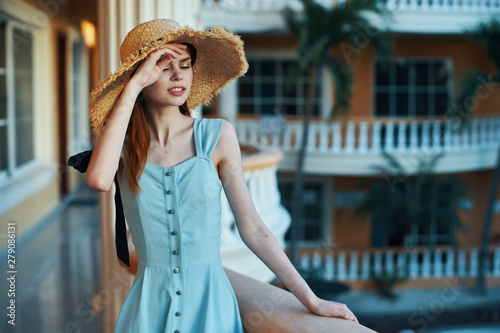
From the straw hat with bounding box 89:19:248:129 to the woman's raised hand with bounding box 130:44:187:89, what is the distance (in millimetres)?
14

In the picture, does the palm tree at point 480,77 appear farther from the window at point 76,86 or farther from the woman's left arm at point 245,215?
the woman's left arm at point 245,215

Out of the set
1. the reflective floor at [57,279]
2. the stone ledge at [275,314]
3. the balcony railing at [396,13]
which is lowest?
the reflective floor at [57,279]

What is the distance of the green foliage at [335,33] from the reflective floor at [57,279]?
3809 mm

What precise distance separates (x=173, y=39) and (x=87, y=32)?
26.3 feet

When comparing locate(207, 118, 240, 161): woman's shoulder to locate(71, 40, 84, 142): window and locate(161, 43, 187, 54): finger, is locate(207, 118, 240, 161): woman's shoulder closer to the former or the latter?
locate(161, 43, 187, 54): finger

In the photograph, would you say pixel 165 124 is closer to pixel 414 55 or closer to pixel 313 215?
pixel 313 215

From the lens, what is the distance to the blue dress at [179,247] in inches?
52.1

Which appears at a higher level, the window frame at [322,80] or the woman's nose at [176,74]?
the window frame at [322,80]

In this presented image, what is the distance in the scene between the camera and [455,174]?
37.5ft

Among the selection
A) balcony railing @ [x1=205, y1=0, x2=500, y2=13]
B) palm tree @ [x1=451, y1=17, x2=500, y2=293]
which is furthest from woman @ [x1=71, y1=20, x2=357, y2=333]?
palm tree @ [x1=451, y1=17, x2=500, y2=293]

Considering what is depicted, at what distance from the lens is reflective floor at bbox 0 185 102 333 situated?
3795 mm

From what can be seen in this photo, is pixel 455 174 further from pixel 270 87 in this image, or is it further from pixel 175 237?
pixel 175 237

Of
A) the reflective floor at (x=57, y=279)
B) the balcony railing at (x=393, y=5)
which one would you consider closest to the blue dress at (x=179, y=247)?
the reflective floor at (x=57, y=279)

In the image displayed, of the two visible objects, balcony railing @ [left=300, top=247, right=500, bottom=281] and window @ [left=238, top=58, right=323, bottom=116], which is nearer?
balcony railing @ [left=300, top=247, right=500, bottom=281]
